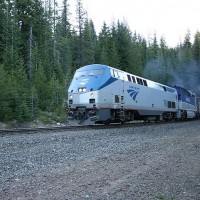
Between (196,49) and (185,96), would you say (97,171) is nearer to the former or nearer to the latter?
(185,96)

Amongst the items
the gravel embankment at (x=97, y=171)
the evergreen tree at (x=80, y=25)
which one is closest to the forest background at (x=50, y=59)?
the evergreen tree at (x=80, y=25)

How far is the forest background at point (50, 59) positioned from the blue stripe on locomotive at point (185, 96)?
12.3m

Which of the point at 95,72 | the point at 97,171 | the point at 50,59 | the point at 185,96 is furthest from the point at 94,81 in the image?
the point at 50,59

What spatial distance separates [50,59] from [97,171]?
42.9m

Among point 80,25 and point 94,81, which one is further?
point 80,25

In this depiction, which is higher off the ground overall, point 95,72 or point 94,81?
point 95,72

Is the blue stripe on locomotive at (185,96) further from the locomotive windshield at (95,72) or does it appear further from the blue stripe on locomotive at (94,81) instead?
the locomotive windshield at (95,72)

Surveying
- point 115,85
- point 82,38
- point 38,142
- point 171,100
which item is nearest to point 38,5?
point 82,38

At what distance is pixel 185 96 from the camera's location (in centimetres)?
3534

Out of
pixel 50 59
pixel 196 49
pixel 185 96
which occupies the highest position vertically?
pixel 196 49

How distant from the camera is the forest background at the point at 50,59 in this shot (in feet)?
83.8

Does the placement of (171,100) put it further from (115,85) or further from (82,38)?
(82,38)

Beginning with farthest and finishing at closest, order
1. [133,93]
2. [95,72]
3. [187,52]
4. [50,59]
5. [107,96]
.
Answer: [187,52], [50,59], [133,93], [95,72], [107,96]

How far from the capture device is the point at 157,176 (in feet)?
20.3
